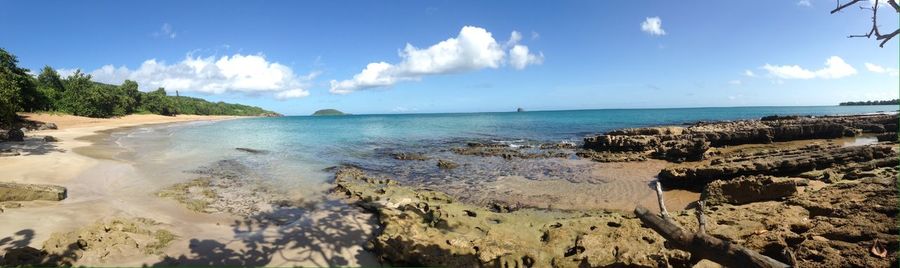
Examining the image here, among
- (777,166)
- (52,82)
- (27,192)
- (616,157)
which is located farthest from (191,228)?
(52,82)

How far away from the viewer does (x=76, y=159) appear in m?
17.1

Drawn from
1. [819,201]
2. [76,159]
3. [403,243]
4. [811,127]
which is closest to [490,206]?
[403,243]

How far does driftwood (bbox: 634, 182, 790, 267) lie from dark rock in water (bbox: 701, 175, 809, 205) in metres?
5.94

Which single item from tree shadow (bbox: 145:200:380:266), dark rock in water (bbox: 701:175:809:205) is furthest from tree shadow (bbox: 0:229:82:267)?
dark rock in water (bbox: 701:175:809:205)

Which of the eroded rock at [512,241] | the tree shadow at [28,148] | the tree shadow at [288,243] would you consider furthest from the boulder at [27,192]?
the tree shadow at [28,148]

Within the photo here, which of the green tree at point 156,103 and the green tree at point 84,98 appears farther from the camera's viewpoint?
the green tree at point 156,103

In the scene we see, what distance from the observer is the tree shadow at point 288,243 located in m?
6.72

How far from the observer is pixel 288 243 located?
7594mm

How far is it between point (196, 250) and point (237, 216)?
303cm

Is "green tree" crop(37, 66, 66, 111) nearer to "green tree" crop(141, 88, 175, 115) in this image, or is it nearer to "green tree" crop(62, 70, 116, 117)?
"green tree" crop(62, 70, 116, 117)

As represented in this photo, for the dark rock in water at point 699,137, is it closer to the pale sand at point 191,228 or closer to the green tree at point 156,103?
the pale sand at point 191,228

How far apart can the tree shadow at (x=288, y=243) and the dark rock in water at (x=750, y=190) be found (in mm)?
8932

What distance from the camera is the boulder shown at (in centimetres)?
898

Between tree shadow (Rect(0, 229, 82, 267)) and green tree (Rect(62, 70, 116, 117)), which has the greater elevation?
green tree (Rect(62, 70, 116, 117))
